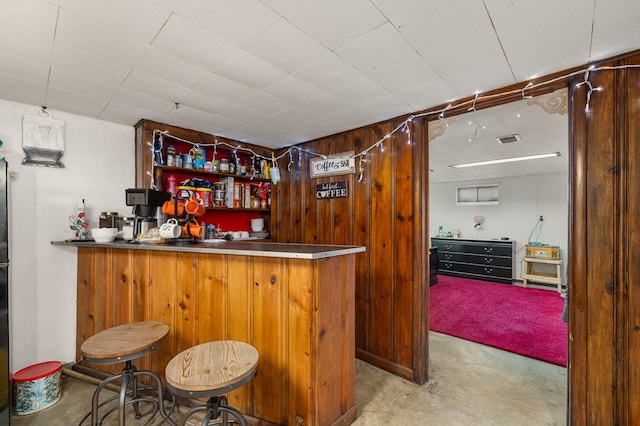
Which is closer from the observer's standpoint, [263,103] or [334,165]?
[263,103]

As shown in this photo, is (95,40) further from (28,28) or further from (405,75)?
(405,75)

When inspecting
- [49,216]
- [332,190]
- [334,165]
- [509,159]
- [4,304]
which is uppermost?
[509,159]

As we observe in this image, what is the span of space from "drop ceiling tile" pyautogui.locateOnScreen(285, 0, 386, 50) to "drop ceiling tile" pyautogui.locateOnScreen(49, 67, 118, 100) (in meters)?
1.66

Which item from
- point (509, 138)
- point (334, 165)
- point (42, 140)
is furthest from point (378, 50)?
point (42, 140)

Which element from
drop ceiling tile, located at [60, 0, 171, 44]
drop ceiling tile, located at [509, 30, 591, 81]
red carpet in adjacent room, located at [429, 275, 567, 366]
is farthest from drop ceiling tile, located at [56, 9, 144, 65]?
red carpet in adjacent room, located at [429, 275, 567, 366]

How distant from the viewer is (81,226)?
257 cm

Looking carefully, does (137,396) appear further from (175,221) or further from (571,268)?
(571,268)

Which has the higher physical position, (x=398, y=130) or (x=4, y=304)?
(x=398, y=130)

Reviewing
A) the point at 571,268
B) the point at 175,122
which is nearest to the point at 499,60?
the point at 571,268

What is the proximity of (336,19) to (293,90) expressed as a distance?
2.78ft

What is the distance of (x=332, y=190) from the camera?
329cm

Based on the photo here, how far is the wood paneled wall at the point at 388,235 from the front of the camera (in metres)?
2.56

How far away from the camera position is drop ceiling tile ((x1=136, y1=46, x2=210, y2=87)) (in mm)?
1747

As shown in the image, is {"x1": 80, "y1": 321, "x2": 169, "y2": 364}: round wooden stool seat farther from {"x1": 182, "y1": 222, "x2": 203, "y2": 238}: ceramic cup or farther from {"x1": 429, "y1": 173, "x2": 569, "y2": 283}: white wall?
{"x1": 429, "y1": 173, "x2": 569, "y2": 283}: white wall
